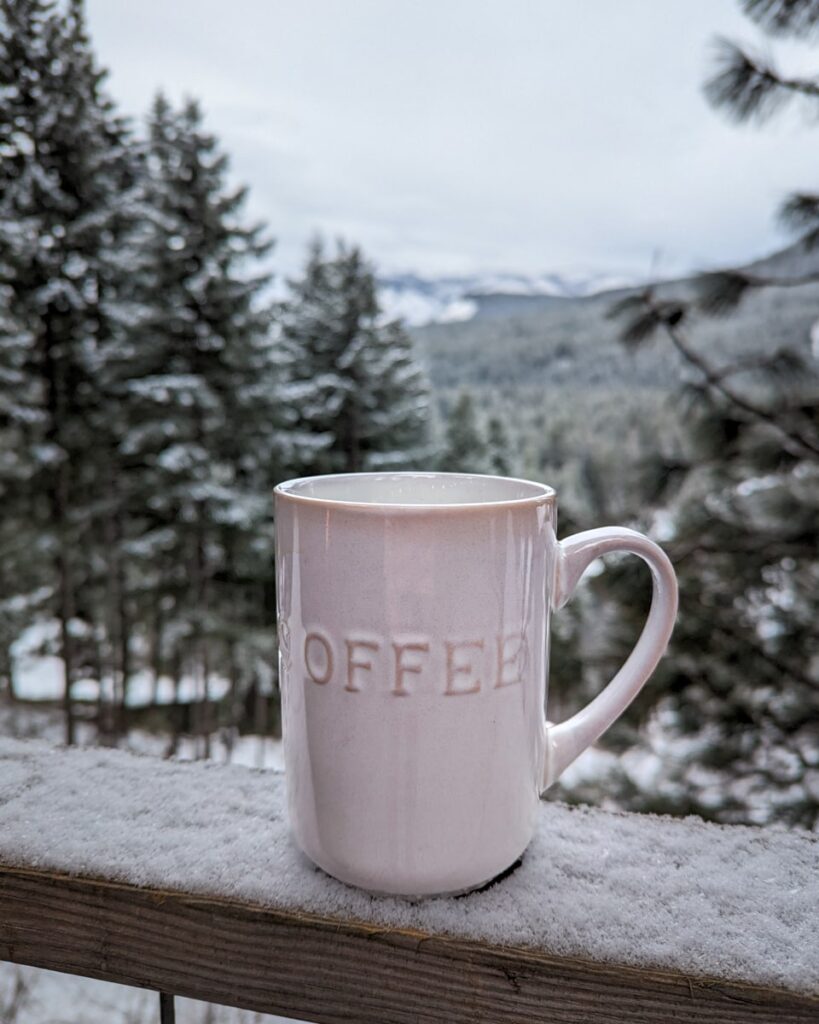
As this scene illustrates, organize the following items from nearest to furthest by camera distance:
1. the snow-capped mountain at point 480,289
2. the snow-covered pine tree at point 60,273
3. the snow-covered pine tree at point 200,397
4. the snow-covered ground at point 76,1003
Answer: the snow-covered ground at point 76,1003, the snow-capped mountain at point 480,289, the snow-covered pine tree at point 60,273, the snow-covered pine tree at point 200,397

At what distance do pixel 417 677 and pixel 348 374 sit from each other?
393cm

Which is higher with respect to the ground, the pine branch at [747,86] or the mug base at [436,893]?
the pine branch at [747,86]

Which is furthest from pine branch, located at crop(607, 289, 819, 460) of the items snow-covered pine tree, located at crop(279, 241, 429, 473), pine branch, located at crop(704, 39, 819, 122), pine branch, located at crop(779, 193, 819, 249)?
snow-covered pine tree, located at crop(279, 241, 429, 473)

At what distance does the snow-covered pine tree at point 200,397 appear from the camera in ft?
14.2

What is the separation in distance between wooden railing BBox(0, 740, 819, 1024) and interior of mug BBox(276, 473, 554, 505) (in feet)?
0.57

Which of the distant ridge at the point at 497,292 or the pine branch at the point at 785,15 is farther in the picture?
the distant ridge at the point at 497,292

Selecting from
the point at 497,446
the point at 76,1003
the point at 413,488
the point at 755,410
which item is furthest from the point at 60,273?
the point at 413,488

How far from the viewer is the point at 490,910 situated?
31 cm

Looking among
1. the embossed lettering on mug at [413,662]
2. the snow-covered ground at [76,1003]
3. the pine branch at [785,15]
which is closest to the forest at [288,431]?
the pine branch at [785,15]

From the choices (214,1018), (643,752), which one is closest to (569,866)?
(214,1018)

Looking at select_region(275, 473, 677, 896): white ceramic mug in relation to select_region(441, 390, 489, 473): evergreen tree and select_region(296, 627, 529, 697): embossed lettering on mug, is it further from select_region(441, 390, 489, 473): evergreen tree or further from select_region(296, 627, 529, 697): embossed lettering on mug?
select_region(441, 390, 489, 473): evergreen tree

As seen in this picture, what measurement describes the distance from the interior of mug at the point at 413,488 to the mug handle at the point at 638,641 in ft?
0.15

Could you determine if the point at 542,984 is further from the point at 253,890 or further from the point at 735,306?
the point at 735,306

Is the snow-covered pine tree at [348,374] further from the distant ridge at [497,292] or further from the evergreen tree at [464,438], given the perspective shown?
the distant ridge at [497,292]
